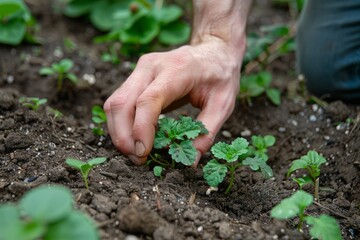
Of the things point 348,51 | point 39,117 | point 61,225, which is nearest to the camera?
point 61,225

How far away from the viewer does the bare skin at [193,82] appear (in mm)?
1887

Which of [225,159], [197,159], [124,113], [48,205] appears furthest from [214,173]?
[48,205]

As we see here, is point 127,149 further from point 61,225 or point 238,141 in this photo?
point 61,225

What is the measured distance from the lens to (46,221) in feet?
3.94

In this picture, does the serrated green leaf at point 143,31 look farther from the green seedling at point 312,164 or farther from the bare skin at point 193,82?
the green seedling at point 312,164

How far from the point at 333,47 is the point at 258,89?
434mm

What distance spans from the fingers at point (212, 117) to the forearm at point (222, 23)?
286 millimetres

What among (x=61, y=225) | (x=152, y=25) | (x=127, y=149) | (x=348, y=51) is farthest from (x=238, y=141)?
(x=152, y=25)

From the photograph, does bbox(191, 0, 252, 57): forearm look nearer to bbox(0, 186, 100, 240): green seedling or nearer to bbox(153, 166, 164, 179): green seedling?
bbox(153, 166, 164, 179): green seedling

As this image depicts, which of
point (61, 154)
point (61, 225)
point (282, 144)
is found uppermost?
point (61, 225)

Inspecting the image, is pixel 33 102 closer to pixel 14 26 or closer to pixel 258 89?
pixel 14 26

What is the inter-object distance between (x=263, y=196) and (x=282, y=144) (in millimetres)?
565

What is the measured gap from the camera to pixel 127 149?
1.94 meters

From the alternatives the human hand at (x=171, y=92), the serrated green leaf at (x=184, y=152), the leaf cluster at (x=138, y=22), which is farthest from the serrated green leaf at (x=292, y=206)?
the leaf cluster at (x=138, y=22)
